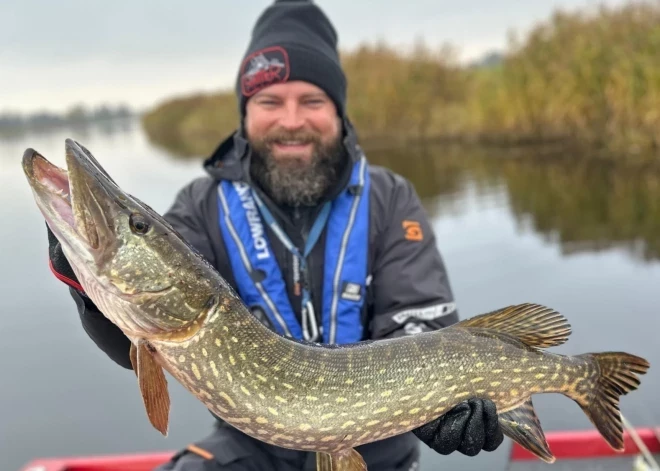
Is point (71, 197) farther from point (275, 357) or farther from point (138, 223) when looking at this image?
point (275, 357)

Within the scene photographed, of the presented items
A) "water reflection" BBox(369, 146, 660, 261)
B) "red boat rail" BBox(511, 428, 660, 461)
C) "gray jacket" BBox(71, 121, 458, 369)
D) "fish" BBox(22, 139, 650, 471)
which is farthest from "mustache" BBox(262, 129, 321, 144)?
"water reflection" BBox(369, 146, 660, 261)

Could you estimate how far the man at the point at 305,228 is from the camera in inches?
90.4

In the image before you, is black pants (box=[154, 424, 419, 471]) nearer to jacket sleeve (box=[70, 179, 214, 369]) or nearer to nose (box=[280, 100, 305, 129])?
jacket sleeve (box=[70, 179, 214, 369])

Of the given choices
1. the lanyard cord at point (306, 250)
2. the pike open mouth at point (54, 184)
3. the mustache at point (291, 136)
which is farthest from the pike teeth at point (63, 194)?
the mustache at point (291, 136)

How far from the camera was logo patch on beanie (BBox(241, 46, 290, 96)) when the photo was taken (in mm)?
2627

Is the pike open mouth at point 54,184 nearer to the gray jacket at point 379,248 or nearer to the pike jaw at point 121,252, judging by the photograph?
the pike jaw at point 121,252

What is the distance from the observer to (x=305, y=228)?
Answer: 2.56 meters

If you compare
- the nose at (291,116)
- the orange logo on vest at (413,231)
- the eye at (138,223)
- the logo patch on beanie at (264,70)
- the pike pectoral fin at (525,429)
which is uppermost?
the logo patch on beanie at (264,70)

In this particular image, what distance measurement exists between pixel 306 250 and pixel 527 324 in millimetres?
1012

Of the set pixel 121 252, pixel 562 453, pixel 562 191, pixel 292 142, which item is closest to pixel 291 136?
pixel 292 142

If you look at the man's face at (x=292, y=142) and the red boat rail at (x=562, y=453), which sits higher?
the man's face at (x=292, y=142)

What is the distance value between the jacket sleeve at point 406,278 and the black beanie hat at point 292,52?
2.23 ft

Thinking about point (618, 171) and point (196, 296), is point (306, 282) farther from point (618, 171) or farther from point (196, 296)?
point (618, 171)

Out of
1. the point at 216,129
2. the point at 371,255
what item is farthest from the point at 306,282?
the point at 216,129
